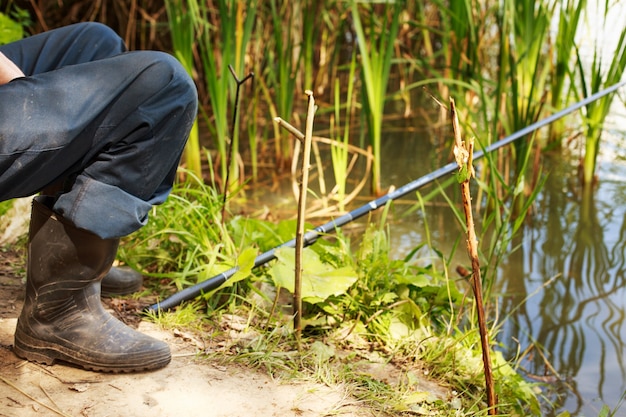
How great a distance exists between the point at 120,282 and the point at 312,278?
1.58ft

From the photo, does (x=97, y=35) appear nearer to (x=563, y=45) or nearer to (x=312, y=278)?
(x=312, y=278)

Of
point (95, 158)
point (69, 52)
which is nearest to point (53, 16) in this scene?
point (69, 52)

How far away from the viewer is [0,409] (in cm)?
134

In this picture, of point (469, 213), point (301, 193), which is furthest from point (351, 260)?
point (469, 213)

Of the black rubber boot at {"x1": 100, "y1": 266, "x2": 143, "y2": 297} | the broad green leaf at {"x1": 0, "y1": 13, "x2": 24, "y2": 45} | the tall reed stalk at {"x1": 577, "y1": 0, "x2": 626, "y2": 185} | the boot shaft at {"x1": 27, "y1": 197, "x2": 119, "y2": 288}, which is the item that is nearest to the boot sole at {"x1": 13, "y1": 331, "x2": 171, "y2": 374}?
the boot shaft at {"x1": 27, "y1": 197, "x2": 119, "y2": 288}

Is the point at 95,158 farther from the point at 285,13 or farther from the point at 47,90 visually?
the point at 285,13

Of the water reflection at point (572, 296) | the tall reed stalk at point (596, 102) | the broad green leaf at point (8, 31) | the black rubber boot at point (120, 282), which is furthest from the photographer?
the tall reed stalk at point (596, 102)

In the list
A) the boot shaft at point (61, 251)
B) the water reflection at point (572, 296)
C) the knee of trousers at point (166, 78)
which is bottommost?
the water reflection at point (572, 296)

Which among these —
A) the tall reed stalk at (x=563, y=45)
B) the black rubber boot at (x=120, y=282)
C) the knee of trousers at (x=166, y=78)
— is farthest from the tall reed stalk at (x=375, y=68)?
the knee of trousers at (x=166, y=78)

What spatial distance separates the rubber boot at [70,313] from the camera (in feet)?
4.78

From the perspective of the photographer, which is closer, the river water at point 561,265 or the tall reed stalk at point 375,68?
the river water at point 561,265

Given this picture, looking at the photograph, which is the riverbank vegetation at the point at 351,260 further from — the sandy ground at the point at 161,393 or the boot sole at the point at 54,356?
the boot sole at the point at 54,356

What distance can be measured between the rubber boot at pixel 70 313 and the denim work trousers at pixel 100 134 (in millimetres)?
83

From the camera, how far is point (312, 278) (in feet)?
6.08
